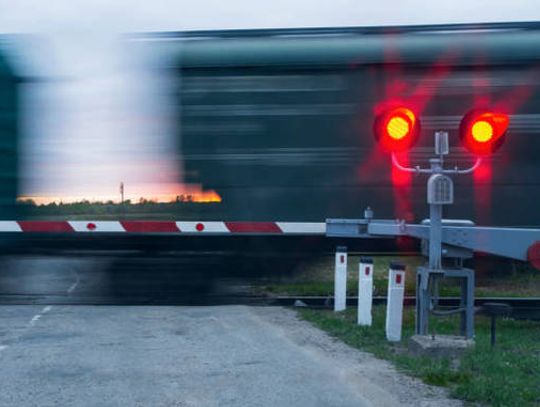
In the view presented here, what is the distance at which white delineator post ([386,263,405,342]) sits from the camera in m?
10.1

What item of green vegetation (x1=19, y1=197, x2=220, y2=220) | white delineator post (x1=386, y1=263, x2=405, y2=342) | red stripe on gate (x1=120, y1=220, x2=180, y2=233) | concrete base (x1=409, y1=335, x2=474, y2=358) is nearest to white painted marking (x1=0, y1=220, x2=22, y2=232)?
green vegetation (x1=19, y1=197, x2=220, y2=220)

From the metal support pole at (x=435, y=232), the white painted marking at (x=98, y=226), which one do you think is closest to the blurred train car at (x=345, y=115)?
the white painted marking at (x=98, y=226)

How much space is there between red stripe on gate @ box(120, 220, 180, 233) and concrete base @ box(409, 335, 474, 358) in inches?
210

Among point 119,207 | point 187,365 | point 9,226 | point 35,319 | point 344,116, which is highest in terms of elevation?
point 344,116

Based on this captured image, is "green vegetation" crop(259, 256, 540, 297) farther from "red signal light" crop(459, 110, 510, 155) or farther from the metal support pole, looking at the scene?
"red signal light" crop(459, 110, 510, 155)

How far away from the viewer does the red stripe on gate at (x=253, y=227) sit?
43.1ft

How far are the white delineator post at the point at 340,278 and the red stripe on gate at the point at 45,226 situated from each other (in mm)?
3974

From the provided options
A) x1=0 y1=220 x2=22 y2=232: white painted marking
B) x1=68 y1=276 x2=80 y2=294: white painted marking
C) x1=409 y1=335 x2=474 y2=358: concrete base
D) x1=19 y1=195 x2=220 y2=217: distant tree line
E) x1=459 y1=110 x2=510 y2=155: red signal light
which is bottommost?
x1=68 y1=276 x2=80 y2=294: white painted marking

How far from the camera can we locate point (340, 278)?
12.6 meters

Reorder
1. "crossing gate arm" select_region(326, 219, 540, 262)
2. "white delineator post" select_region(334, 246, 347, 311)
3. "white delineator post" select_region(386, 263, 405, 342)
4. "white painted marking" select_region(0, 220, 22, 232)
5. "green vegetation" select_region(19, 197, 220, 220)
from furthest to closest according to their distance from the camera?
"white painted marking" select_region(0, 220, 22, 232) < "green vegetation" select_region(19, 197, 220, 220) < "white delineator post" select_region(334, 246, 347, 311) < "white delineator post" select_region(386, 263, 405, 342) < "crossing gate arm" select_region(326, 219, 540, 262)

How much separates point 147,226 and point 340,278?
9.77ft

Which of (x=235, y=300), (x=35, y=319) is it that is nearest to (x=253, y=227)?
(x=235, y=300)

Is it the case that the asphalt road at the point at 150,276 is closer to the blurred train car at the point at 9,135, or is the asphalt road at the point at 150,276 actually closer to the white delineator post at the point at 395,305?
the blurred train car at the point at 9,135

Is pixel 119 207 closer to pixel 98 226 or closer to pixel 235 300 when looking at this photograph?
pixel 98 226
